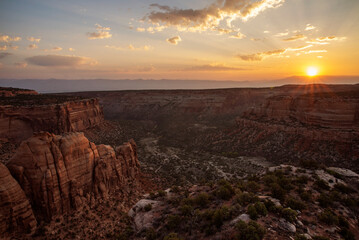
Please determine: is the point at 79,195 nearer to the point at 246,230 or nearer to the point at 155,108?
the point at 246,230

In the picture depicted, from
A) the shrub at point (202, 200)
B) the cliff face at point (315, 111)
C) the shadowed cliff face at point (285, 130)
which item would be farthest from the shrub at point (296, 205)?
the cliff face at point (315, 111)

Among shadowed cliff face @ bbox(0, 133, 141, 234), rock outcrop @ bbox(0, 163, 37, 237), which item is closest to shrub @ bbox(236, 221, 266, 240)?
shadowed cliff face @ bbox(0, 133, 141, 234)

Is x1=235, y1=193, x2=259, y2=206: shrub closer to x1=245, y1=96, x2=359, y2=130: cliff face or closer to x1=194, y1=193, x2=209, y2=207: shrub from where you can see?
x1=194, y1=193, x2=209, y2=207: shrub

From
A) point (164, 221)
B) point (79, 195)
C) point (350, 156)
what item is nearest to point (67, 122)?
point (79, 195)

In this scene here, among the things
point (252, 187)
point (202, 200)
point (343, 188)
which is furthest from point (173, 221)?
point (343, 188)

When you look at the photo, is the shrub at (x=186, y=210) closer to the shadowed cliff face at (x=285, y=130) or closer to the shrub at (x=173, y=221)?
the shrub at (x=173, y=221)

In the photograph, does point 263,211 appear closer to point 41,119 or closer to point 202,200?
point 202,200

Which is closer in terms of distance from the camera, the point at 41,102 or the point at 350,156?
the point at 350,156
